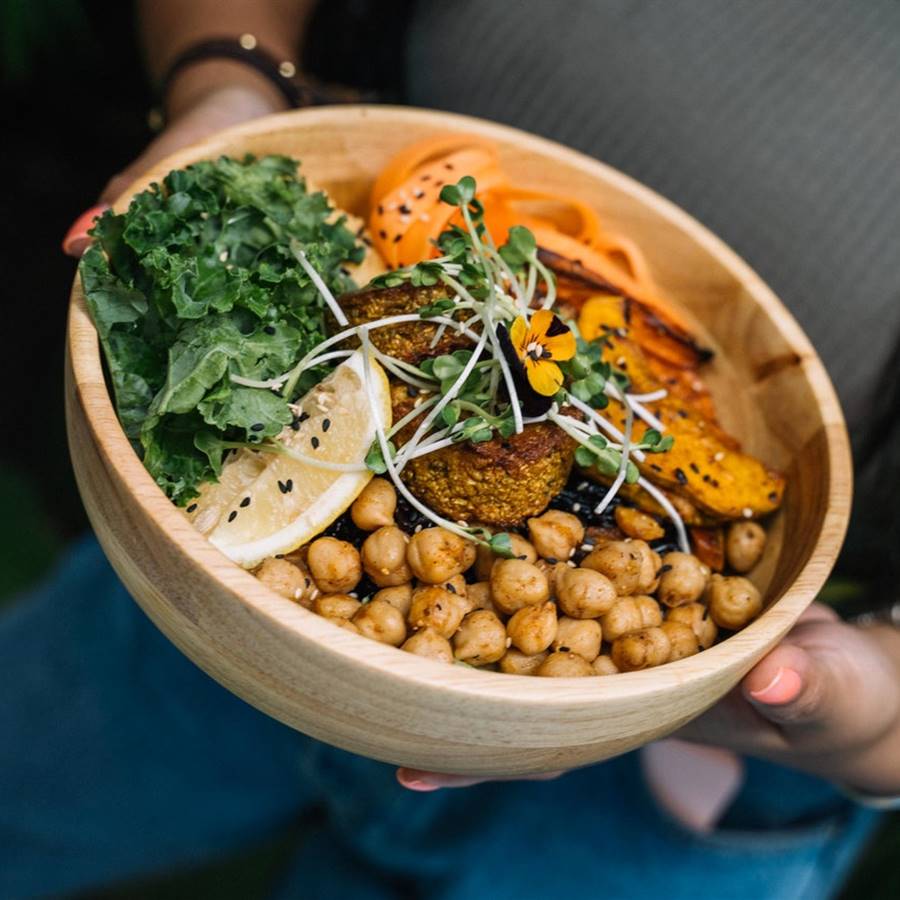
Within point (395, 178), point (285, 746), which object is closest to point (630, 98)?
point (395, 178)

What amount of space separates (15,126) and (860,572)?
3209mm

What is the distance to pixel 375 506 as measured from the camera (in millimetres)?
1289

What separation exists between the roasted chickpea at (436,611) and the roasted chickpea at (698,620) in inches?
12.8

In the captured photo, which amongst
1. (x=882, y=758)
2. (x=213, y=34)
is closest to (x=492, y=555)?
(x=882, y=758)

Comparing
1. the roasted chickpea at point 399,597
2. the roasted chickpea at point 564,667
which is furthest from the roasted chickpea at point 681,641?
the roasted chickpea at point 399,597

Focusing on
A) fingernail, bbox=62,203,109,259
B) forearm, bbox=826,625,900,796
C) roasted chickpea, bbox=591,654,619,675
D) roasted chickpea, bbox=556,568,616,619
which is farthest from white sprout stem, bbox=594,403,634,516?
fingernail, bbox=62,203,109,259

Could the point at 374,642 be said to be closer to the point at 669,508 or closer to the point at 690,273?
the point at 669,508

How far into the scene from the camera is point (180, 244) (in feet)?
4.35

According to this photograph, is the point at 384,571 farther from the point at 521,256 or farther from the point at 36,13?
the point at 36,13

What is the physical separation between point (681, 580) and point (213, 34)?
4.83 ft

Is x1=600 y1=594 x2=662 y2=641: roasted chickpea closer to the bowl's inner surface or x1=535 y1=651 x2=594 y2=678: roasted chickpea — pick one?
x1=535 y1=651 x2=594 y2=678: roasted chickpea

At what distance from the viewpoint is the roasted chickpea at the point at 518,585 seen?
1257mm

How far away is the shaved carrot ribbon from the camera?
1.53 meters

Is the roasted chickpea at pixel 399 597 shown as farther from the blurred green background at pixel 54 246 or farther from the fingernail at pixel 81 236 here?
the blurred green background at pixel 54 246
